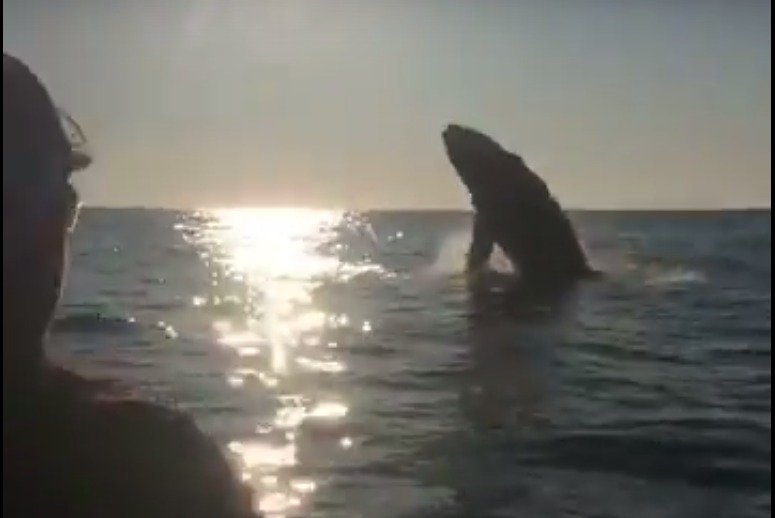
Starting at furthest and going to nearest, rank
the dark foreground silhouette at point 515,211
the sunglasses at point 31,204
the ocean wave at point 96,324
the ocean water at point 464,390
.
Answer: the dark foreground silhouette at point 515,211 < the ocean wave at point 96,324 < the ocean water at point 464,390 < the sunglasses at point 31,204

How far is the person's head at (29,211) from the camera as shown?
6.75 feet

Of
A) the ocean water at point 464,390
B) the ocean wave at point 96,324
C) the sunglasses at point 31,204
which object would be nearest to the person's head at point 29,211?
the sunglasses at point 31,204

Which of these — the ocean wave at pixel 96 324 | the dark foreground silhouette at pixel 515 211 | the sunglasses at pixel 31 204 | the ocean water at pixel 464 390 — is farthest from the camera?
the dark foreground silhouette at pixel 515 211

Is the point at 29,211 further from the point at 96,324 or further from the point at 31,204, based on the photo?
the point at 96,324

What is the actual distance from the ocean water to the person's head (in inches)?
18.3

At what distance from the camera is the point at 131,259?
170ft

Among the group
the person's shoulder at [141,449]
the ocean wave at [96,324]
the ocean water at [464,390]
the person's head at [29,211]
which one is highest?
the person's head at [29,211]

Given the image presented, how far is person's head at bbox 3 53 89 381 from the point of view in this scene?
81.0 inches

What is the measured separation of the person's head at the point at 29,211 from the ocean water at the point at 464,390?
466 millimetres

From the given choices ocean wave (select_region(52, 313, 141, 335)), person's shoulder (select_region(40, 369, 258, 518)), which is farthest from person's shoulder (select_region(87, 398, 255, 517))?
ocean wave (select_region(52, 313, 141, 335))

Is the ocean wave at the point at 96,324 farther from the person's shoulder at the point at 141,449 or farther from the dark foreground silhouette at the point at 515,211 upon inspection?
the person's shoulder at the point at 141,449

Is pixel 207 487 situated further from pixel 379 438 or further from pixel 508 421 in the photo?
pixel 508 421

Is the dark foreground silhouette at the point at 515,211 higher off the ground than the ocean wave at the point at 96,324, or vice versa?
the dark foreground silhouette at the point at 515,211

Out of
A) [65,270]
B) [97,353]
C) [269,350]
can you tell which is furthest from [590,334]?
[65,270]
